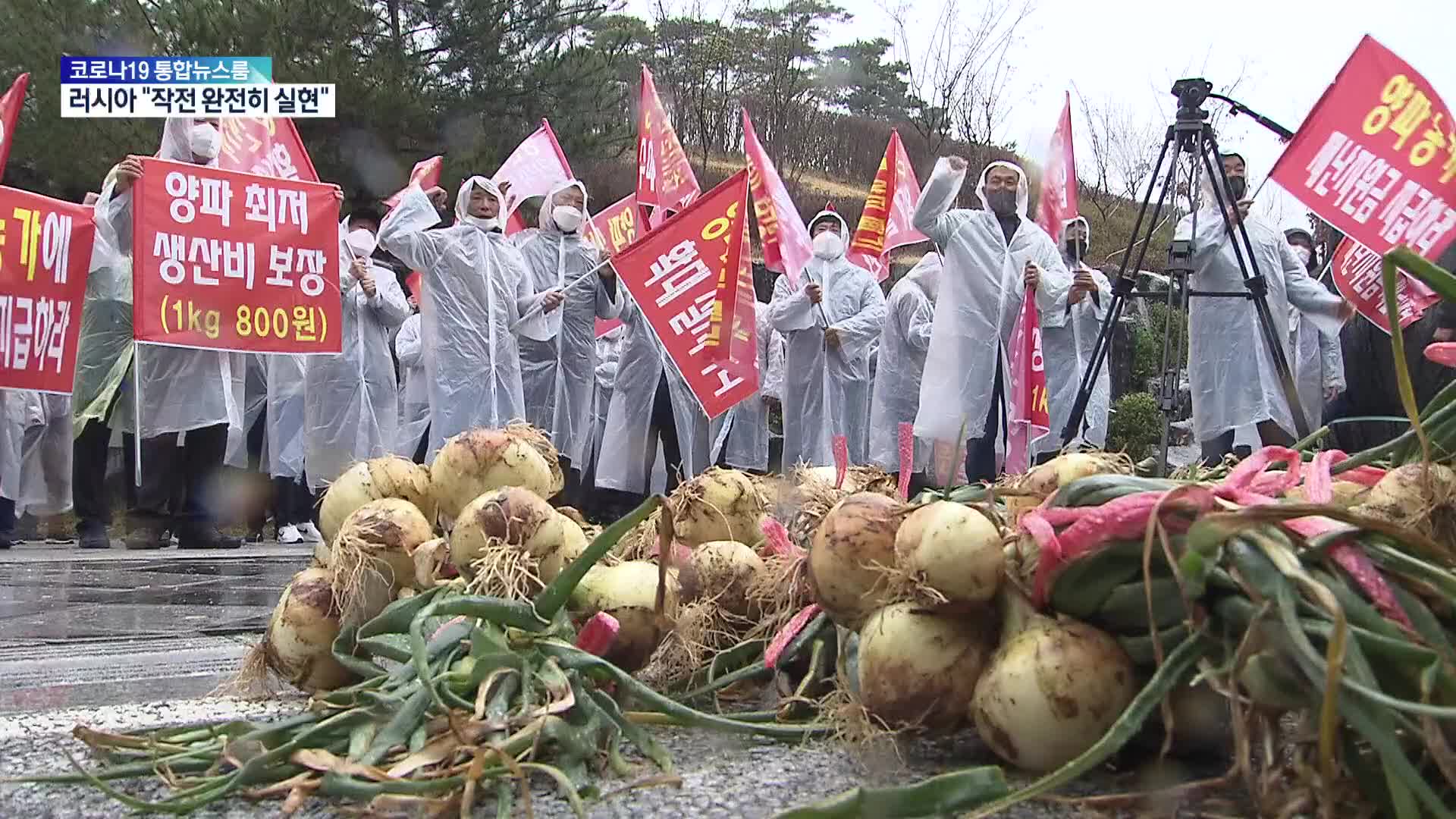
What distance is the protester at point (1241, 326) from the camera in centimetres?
880

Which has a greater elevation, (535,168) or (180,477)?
(535,168)

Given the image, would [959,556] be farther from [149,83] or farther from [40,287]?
[149,83]

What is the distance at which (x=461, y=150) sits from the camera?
60.3ft

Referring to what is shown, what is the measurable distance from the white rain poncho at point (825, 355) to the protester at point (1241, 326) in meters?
3.11

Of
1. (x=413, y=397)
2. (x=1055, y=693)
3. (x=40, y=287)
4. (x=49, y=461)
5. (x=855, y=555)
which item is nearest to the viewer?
(x=1055, y=693)

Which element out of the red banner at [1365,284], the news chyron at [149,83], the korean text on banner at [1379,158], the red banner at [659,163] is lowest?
the red banner at [1365,284]

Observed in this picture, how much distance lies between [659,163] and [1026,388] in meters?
4.07

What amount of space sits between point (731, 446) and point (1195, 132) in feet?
18.0

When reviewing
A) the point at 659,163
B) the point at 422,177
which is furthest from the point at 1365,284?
the point at 422,177

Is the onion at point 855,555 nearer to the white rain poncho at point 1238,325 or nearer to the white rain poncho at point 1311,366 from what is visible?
the white rain poncho at point 1238,325

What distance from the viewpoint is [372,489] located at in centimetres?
224

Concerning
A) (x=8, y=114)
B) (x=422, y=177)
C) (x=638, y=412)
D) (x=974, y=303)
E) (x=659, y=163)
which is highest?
(x=659, y=163)

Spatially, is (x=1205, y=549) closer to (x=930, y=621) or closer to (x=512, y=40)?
(x=930, y=621)

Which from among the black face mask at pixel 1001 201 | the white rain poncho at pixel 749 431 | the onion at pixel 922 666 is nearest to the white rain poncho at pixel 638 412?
the white rain poncho at pixel 749 431
